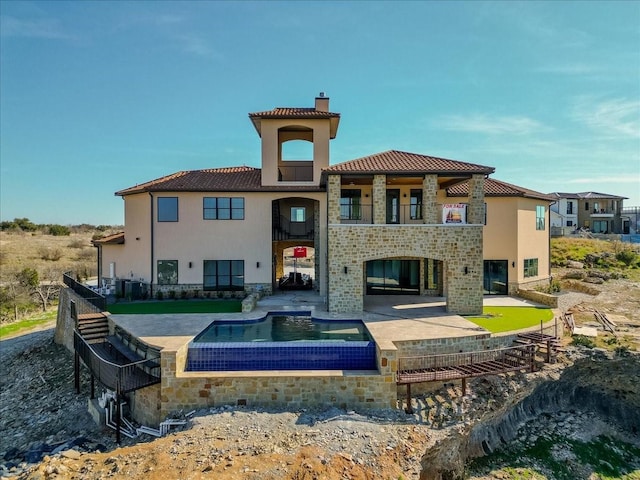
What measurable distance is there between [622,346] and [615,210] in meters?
49.0

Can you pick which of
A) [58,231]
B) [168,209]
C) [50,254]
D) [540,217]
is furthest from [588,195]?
[58,231]

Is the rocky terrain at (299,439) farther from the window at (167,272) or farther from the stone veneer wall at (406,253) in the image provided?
the window at (167,272)

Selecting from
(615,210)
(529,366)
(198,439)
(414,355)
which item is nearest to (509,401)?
(529,366)

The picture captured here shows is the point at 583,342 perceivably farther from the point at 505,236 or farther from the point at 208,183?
the point at 208,183

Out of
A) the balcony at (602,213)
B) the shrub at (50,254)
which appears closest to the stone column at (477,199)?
the balcony at (602,213)

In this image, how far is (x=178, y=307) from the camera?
1845 cm

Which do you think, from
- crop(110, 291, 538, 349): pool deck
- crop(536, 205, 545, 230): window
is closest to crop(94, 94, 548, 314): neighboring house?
crop(536, 205, 545, 230): window

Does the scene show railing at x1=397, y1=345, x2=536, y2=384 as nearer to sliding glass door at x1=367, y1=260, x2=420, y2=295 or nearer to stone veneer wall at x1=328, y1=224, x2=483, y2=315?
stone veneer wall at x1=328, y1=224, x2=483, y2=315

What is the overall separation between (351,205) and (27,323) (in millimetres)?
25962

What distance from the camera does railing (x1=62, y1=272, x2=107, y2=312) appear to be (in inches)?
676

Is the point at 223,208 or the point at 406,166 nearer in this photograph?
the point at 406,166

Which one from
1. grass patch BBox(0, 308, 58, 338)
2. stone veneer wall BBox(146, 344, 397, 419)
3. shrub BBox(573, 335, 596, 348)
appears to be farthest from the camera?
grass patch BBox(0, 308, 58, 338)

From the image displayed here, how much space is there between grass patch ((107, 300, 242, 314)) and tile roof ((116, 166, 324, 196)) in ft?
21.1

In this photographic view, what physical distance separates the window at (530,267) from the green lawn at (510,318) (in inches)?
189
